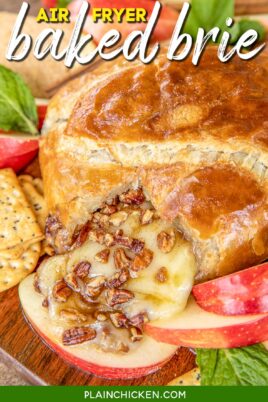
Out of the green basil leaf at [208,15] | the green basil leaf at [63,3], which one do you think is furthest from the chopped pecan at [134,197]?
the green basil leaf at [63,3]

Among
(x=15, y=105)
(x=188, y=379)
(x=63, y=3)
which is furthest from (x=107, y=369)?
(x=63, y=3)

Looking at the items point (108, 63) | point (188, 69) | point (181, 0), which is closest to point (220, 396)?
point (188, 69)

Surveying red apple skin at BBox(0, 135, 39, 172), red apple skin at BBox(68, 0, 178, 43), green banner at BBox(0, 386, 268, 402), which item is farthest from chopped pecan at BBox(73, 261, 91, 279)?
red apple skin at BBox(68, 0, 178, 43)

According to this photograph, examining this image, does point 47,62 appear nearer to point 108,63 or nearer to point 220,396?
point 108,63

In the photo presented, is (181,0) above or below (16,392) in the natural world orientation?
above

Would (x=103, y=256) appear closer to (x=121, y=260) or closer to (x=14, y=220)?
(x=121, y=260)

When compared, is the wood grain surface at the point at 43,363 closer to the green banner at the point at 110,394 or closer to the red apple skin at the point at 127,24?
the green banner at the point at 110,394
